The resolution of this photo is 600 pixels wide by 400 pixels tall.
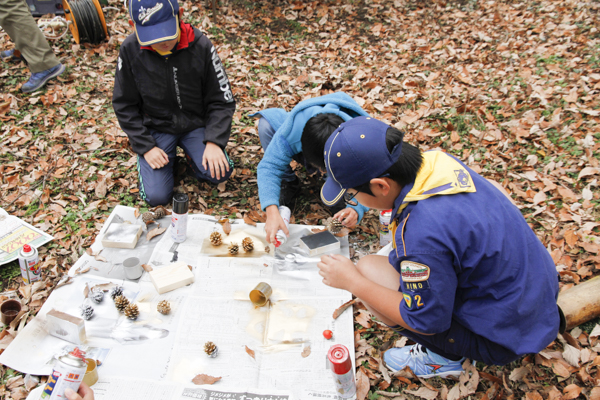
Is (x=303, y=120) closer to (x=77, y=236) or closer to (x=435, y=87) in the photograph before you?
(x=77, y=236)

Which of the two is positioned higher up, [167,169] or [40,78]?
[40,78]

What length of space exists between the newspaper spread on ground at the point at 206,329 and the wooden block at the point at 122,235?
57 millimetres

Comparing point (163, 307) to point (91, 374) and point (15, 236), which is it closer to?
point (91, 374)

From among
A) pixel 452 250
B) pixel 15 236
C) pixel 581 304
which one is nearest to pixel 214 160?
pixel 15 236

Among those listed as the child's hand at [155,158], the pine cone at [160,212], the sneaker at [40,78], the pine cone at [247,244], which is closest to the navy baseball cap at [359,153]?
the pine cone at [247,244]

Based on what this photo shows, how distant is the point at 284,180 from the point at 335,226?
2.22ft

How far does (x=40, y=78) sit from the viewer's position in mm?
5184

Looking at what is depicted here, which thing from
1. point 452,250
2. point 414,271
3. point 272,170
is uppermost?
point 452,250

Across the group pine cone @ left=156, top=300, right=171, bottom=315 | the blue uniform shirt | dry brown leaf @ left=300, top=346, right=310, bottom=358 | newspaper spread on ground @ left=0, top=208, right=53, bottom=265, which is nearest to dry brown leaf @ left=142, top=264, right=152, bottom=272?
pine cone @ left=156, top=300, right=171, bottom=315

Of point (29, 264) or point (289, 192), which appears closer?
point (29, 264)

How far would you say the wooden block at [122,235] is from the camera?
125 inches

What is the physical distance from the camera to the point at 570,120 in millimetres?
4359

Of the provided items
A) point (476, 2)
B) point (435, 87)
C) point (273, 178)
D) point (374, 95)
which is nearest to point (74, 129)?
point (273, 178)

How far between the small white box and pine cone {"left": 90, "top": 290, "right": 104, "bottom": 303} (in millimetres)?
1463
